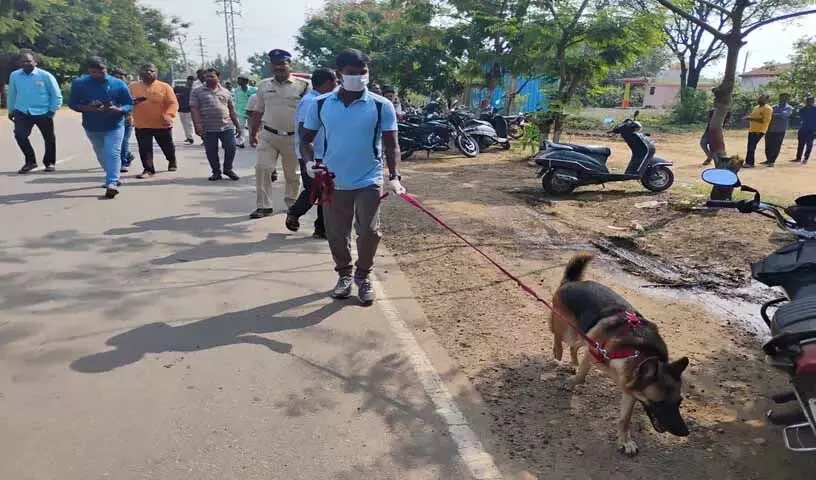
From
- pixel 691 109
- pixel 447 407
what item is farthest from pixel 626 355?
pixel 691 109

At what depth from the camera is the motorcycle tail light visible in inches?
83.0

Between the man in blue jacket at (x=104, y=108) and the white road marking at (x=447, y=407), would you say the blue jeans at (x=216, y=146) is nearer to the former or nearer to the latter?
the man in blue jacket at (x=104, y=108)

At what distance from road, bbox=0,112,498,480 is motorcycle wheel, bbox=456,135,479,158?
8577 mm

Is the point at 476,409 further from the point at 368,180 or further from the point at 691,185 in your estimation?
the point at 691,185

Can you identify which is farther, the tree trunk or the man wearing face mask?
the tree trunk

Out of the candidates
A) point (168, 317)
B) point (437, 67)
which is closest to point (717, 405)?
point (168, 317)

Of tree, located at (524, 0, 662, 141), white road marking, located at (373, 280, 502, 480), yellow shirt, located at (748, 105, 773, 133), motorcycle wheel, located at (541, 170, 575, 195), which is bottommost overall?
white road marking, located at (373, 280, 502, 480)

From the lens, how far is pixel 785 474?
2736 mm

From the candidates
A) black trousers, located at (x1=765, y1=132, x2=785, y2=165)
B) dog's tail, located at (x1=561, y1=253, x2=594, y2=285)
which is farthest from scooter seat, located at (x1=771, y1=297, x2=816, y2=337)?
black trousers, located at (x1=765, y1=132, x2=785, y2=165)

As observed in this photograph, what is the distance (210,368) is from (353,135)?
1878mm

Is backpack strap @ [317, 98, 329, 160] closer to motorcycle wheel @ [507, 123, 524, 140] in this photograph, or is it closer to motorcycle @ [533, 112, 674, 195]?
motorcycle @ [533, 112, 674, 195]

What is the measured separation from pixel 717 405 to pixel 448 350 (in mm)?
1593

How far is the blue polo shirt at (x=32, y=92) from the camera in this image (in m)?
8.98

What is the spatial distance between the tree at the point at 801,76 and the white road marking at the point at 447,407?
2461cm
